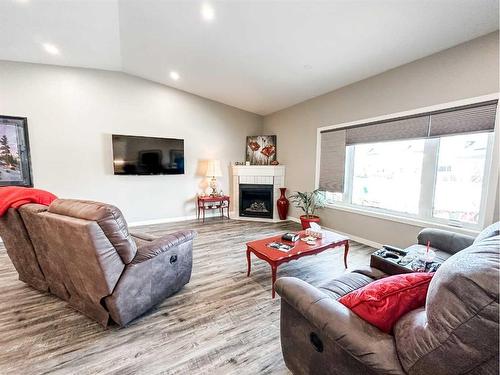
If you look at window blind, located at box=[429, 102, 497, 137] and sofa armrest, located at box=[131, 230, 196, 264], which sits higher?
window blind, located at box=[429, 102, 497, 137]

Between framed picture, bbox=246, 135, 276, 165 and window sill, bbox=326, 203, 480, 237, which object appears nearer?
window sill, bbox=326, 203, 480, 237

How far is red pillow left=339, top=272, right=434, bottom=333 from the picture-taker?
1.03 metres

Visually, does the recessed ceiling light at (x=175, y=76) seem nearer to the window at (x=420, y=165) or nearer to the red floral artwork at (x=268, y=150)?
the red floral artwork at (x=268, y=150)

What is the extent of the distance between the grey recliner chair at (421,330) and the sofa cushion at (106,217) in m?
1.20

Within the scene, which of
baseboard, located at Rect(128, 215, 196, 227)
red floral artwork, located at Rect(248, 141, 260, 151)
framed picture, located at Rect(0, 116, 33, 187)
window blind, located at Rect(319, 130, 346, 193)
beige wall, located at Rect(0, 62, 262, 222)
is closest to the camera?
framed picture, located at Rect(0, 116, 33, 187)

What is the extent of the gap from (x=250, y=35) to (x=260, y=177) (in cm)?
314

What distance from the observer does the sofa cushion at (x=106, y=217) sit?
5.09 feet

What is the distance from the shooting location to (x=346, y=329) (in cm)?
102

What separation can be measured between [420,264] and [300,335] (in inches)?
48.4

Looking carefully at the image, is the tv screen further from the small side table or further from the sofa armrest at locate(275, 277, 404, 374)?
the sofa armrest at locate(275, 277, 404, 374)

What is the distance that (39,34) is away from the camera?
122 inches

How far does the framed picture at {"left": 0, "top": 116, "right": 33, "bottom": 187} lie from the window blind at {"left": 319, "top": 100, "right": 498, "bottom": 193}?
5.32 metres

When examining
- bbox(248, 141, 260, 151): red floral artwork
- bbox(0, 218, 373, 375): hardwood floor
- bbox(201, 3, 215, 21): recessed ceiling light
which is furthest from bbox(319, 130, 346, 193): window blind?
bbox(201, 3, 215, 21): recessed ceiling light

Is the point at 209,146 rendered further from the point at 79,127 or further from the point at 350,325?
the point at 350,325
